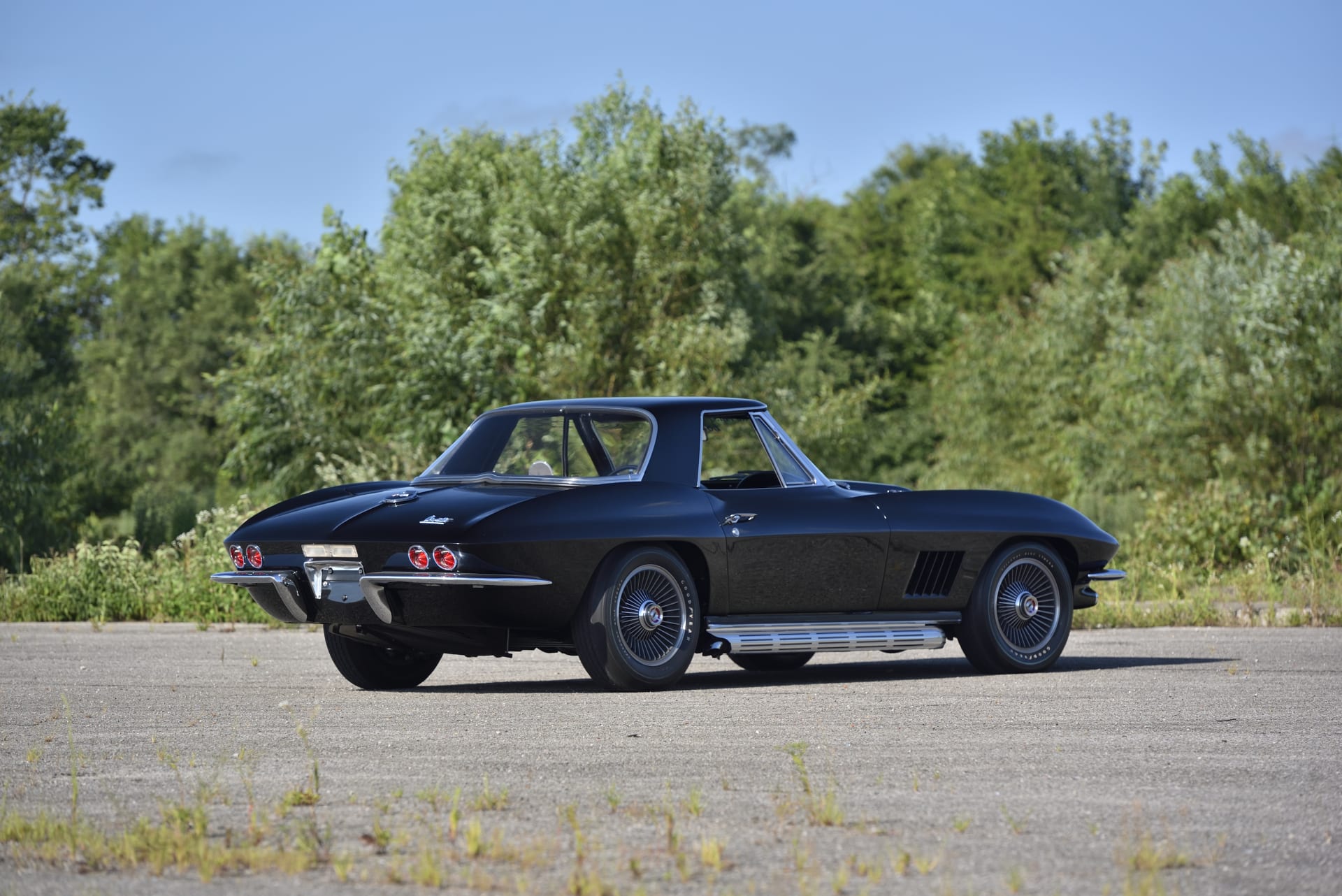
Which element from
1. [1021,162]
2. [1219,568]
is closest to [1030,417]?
[1021,162]

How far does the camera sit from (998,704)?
30.7 ft

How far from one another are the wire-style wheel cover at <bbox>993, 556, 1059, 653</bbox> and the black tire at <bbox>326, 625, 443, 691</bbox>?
11.6 ft

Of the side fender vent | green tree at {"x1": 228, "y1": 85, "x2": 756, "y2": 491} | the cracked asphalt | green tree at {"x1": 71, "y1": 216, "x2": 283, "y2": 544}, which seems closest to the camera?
the cracked asphalt

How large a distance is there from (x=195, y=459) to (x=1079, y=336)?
112 ft

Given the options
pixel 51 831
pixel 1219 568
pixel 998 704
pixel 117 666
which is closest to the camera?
pixel 51 831

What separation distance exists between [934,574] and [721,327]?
3219 cm

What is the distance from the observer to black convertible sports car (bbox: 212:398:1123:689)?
942 cm

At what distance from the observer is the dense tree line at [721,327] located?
107 ft

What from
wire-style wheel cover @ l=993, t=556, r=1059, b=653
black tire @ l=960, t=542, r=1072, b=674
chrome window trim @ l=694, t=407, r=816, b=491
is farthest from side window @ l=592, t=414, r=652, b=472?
wire-style wheel cover @ l=993, t=556, r=1059, b=653

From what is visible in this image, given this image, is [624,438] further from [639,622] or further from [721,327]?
[721,327]

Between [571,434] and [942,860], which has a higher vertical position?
[571,434]

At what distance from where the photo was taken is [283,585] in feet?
31.8

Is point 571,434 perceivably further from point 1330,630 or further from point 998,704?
point 1330,630

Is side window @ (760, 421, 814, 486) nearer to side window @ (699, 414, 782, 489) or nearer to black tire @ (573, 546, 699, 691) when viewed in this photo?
side window @ (699, 414, 782, 489)
